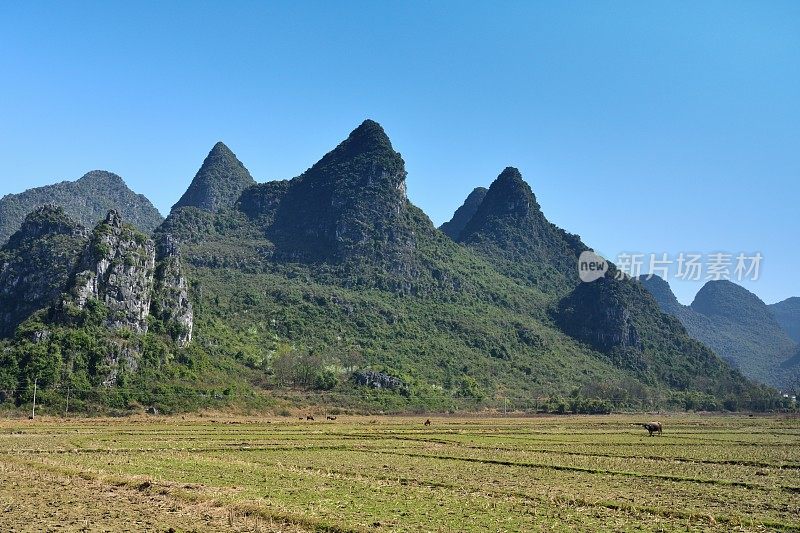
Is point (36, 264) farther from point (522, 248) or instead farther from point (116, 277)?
point (522, 248)

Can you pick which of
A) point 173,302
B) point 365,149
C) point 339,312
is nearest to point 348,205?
point 365,149

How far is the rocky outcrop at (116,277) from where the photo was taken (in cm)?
8294

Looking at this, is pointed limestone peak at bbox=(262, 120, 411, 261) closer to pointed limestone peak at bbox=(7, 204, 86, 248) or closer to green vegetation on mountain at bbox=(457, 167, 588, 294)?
→ green vegetation on mountain at bbox=(457, 167, 588, 294)

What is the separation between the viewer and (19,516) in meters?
16.9

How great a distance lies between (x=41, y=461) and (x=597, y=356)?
436 feet

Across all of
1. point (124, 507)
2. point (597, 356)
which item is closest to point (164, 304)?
point (124, 507)

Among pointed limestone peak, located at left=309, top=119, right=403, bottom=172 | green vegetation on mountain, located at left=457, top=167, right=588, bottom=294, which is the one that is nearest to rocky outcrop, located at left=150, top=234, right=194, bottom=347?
pointed limestone peak, located at left=309, top=119, right=403, bottom=172

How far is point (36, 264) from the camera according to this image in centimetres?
9444

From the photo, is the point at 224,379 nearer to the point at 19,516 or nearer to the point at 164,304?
the point at 164,304

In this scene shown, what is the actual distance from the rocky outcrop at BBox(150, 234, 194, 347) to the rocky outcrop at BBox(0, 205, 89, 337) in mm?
11595

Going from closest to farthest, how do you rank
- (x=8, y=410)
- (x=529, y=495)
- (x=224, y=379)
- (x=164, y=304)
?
1. (x=529, y=495)
2. (x=8, y=410)
3. (x=224, y=379)
4. (x=164, y=304)

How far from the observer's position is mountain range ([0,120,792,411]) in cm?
8156

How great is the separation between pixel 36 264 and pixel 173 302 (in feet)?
65.6

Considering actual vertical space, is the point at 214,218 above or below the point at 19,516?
above
